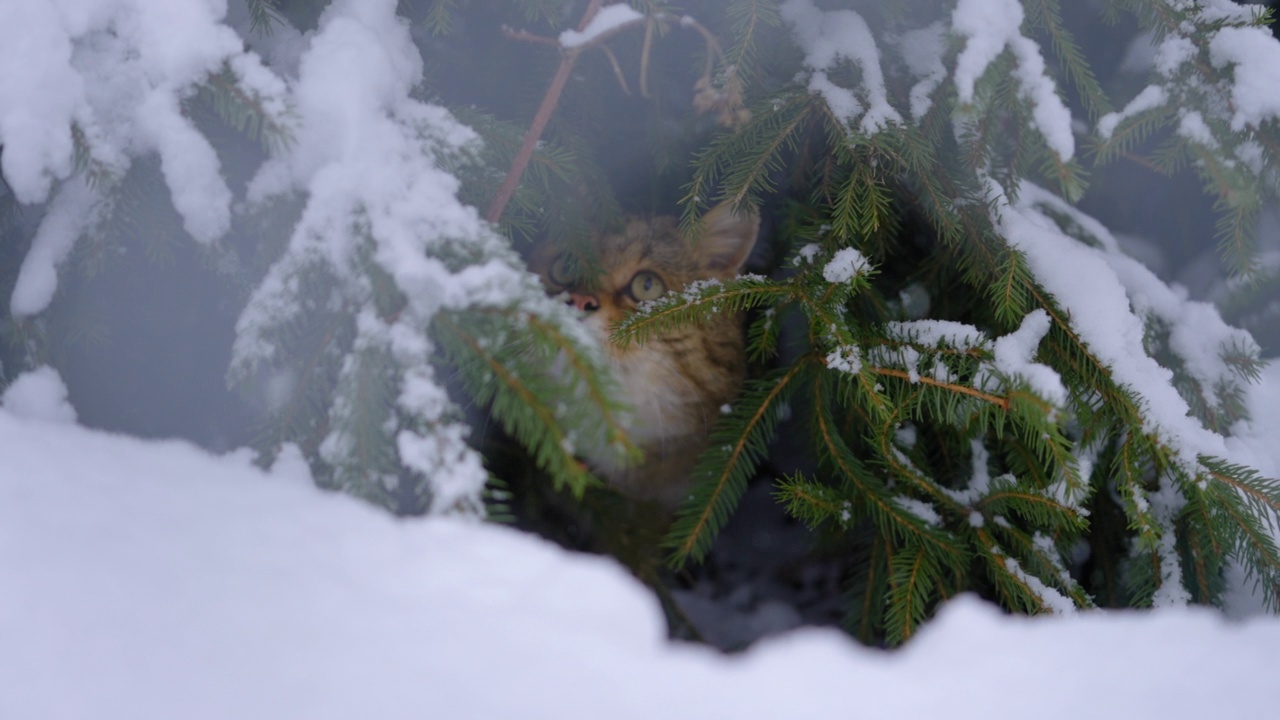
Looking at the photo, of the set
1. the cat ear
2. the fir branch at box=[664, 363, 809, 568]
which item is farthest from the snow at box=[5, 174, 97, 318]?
the cat ear

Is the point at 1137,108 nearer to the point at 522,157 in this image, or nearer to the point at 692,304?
the point at 692,304

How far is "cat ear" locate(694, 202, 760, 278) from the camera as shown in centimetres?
200

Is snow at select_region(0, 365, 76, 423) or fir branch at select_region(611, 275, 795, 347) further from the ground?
fir branch at select_region(611, 275, 795, 347)

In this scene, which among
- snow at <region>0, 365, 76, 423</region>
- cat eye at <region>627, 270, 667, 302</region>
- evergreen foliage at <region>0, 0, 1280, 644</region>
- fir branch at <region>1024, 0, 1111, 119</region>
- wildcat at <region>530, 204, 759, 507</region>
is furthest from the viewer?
cat eye at <region>627, 270, 667, 302</region>

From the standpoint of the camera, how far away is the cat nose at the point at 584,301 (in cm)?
198

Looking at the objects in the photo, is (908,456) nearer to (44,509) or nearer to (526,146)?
(526,146)

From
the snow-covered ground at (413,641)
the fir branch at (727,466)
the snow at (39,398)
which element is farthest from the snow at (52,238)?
the fir branch at (727,466)

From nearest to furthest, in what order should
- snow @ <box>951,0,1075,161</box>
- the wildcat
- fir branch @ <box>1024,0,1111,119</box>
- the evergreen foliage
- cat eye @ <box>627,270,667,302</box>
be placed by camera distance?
the evergreen foliage, snow @ <box>951,0,1075,161</box>, fir branch @ <box>1024,0,1111,119</box>, the wildcat, cat eye @ <box>627,270,667,302</box>

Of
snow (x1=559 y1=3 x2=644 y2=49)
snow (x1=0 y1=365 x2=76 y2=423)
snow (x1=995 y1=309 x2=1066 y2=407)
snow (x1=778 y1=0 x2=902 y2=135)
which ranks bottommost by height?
snow (x1=0 y1=365 x2=76 y2=423)

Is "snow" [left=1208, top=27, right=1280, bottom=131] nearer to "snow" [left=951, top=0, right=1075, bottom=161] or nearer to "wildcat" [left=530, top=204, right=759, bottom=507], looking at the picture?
"snow" [left=951, top=0, right=1075, bottom=161]

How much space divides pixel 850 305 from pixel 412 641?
52.3 inches

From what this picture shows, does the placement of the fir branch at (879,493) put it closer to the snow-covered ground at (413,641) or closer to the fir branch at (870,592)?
the fir branch at (870,592)

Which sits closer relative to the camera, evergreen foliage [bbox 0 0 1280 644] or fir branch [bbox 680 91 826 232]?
evergreen foliage [bbox 0 0 1280 644]

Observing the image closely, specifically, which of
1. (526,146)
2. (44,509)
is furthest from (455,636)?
(526,146)
